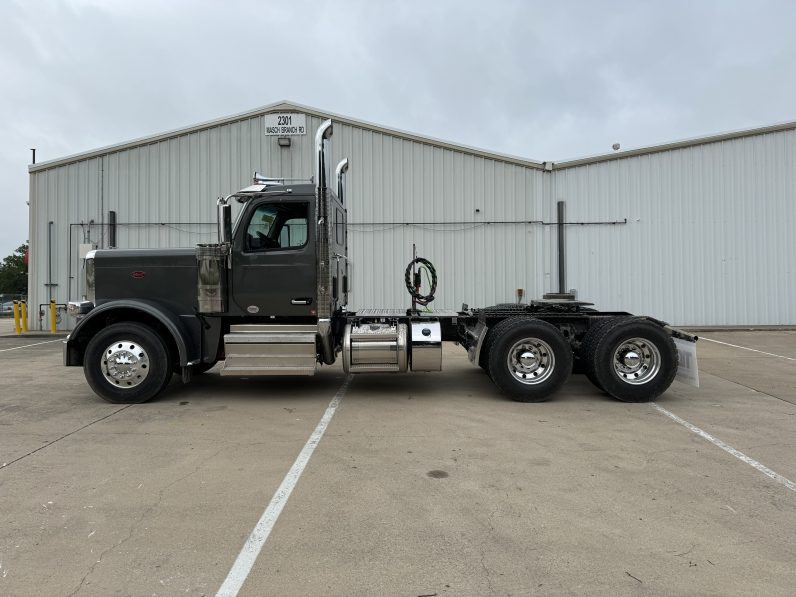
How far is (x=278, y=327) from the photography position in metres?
6.73

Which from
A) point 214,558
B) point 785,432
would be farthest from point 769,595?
point 785,432

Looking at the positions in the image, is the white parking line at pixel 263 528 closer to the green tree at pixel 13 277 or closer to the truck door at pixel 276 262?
the truck door at pixel 276 262

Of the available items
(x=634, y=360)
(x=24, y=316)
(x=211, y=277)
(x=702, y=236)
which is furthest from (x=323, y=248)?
(x=24, y=316)

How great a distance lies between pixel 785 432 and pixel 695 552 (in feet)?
10.8

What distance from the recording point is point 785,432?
5.30 metres

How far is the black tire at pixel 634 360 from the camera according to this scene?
6.55 m

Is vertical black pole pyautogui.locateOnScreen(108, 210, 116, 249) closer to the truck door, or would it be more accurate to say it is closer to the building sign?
the building sign

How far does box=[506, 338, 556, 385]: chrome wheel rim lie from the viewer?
6613 millimetres

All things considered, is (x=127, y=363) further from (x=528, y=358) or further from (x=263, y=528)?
(x=528, y=358)

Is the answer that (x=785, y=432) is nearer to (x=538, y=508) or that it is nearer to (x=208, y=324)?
(x=538, y=508)

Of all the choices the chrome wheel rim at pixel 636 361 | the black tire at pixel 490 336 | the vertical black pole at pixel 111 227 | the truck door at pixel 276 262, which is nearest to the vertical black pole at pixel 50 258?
the vertical black pole at pixel 111 227

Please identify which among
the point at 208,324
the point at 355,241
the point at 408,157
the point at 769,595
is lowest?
the point at 769,595

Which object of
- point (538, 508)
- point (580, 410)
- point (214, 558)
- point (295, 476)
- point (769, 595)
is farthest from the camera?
point (580, 410)

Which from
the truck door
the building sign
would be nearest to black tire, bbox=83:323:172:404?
the truck door
